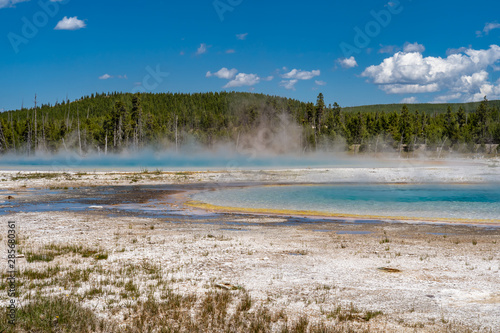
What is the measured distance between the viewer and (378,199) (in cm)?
3362

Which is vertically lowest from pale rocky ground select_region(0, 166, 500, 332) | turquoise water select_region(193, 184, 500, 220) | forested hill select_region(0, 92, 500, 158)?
turquoise water select_region(193, 184, 500, 220)

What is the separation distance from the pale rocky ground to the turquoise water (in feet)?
19.0

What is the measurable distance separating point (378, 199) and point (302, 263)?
2257cm

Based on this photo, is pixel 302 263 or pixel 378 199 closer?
pixel 302 263

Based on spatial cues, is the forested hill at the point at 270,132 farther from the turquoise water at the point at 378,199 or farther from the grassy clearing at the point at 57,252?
the grassy clearing at the point at 57,252

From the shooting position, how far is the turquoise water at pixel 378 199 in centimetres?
2672

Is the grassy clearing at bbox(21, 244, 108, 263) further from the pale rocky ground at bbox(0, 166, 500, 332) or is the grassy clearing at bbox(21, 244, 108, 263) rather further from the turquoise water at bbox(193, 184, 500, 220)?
the turquoise water at bbox(193, 184, 500, 220)

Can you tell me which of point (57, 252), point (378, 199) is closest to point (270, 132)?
point (378, 199)

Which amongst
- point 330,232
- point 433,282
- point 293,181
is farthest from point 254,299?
point 293,181

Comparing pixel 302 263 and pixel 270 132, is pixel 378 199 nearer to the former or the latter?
pixel 302 263

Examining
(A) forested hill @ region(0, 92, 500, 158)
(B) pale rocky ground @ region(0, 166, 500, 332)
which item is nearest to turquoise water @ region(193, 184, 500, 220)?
(B) pale rocky ground @ region(0, 166, 500, 332)

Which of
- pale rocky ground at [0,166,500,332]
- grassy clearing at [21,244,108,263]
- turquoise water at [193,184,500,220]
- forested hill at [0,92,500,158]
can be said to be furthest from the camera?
forested hill at [0,92,500,158]

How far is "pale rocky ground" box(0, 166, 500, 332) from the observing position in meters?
9.09

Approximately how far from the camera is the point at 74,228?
62.2 ft
